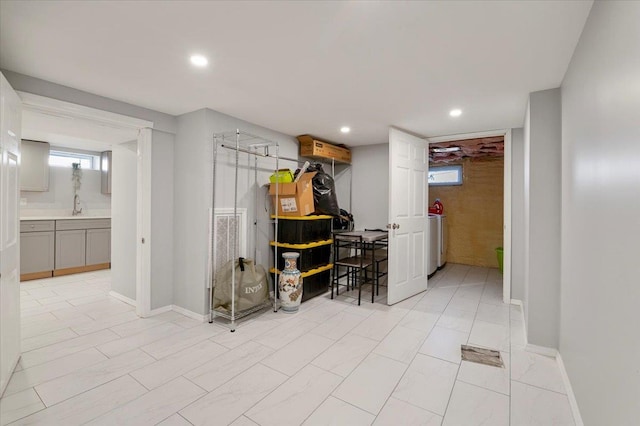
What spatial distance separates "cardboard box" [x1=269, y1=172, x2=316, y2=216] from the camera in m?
3.52

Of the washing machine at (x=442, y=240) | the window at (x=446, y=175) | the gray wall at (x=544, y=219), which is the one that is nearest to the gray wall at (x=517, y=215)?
the gray wall at (x=544, y=219)

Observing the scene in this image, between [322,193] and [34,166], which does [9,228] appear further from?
[34,166]

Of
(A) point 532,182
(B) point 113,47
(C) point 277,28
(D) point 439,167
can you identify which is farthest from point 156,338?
(D) point 439,167

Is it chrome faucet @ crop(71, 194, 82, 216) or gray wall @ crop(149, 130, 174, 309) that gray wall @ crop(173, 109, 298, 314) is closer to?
gray wall @ crop(149, 130, 174, 309)

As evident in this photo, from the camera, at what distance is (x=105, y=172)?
19.1ft

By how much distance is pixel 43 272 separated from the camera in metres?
4.70

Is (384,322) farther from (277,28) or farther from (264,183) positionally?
(277,28)

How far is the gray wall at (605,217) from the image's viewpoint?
1047 millimetres

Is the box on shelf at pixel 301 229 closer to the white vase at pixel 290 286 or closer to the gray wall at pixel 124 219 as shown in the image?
the white vase at pixel 290 286

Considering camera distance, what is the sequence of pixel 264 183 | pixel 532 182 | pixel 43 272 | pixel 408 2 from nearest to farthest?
pixel 408 2 → pixel 532 182 → pixel 264 183 → pixel 43 272

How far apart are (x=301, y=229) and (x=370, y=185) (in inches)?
71.2

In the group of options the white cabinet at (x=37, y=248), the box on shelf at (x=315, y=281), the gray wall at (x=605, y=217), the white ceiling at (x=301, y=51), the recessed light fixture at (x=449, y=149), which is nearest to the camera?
the gray wall at (x=605, y=217)

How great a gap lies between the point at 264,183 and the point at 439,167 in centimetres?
434

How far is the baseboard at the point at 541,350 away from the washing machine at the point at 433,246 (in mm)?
2327
